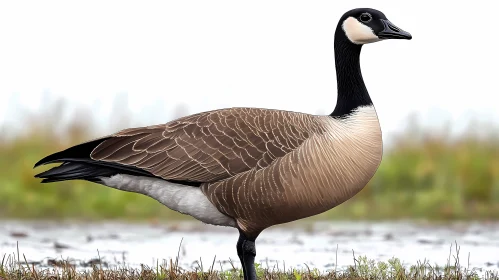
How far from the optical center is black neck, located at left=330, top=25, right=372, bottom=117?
8.59m

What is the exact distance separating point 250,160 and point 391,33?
94.6 inches

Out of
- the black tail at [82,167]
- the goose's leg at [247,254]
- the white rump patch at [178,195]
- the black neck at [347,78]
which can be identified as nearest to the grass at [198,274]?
the goose's leg at [247,254]

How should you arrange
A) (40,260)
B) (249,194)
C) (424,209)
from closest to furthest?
Result: (249,194), (40,260), (424,209)

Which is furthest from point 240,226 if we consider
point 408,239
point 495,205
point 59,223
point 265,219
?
point 495,205

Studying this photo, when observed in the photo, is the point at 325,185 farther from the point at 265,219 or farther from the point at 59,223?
the point at 59,223

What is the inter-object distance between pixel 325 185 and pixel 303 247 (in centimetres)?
447

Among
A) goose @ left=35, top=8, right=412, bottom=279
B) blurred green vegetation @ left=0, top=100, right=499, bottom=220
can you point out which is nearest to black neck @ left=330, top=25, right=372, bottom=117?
goose @ left=35, top=8, right=412, bottom=279

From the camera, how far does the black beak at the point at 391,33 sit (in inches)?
344

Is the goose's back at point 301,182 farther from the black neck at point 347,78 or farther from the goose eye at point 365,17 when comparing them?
the goose eye at point 365,17

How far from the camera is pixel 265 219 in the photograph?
7.90m

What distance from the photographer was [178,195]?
8156mm

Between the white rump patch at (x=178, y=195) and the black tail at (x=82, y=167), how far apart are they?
10cm

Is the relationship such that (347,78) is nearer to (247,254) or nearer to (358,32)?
(358,32)

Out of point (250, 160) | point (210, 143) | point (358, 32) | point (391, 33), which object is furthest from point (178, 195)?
point (391, 33)
